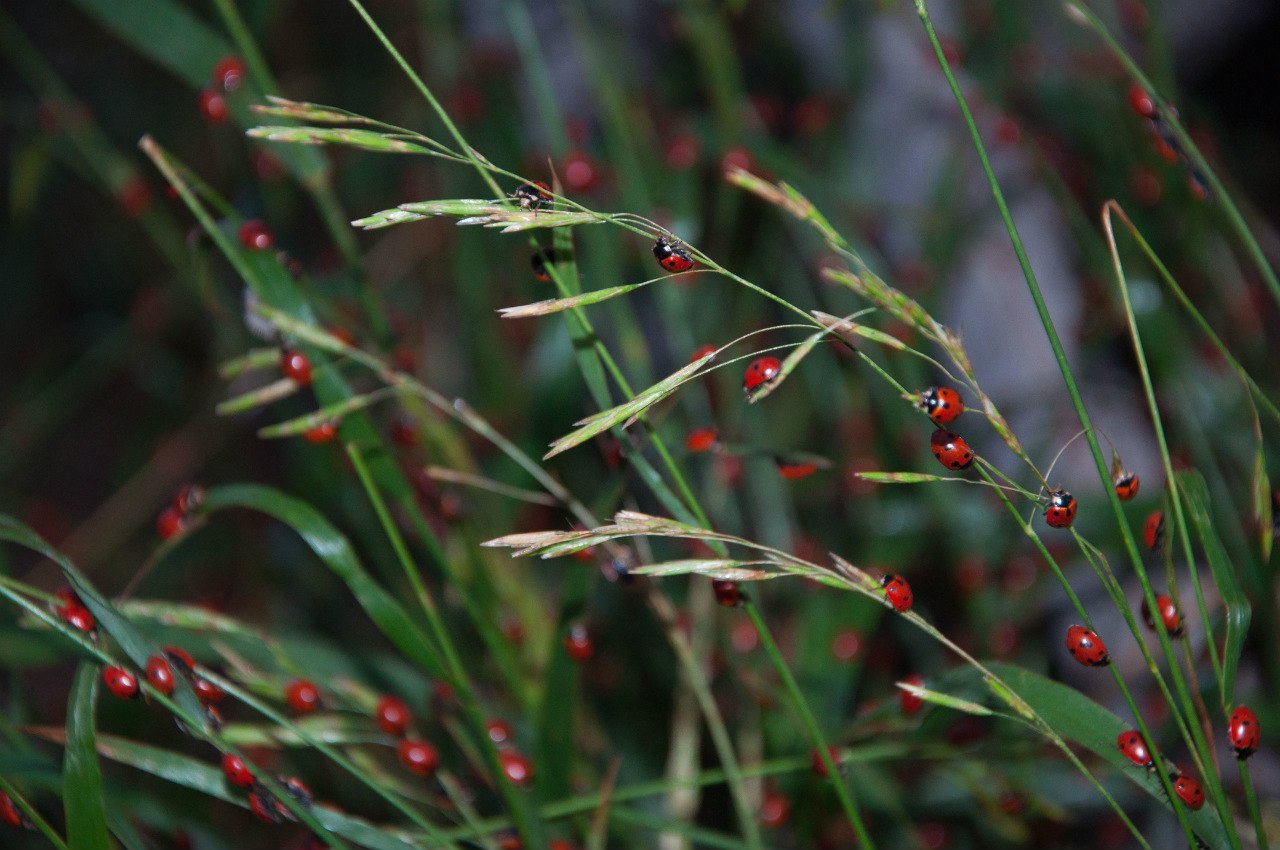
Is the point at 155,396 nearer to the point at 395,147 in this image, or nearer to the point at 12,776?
the point at 12,776

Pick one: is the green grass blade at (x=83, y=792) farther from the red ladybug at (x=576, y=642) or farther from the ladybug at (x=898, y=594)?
the ladybug at (x=898, y=594)

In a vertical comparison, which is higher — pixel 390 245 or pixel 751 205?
pixel 390 245

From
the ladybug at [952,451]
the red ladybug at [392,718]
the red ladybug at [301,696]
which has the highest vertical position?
the ladybug at [952,451]

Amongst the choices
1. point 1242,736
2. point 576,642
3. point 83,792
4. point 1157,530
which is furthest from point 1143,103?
point 83,792

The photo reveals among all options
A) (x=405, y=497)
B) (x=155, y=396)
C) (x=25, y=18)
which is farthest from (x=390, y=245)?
(x=25, y=18)

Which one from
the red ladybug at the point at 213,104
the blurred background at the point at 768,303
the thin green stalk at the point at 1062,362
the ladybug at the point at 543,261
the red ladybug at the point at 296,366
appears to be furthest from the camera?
the blurred background at the point at 768,303

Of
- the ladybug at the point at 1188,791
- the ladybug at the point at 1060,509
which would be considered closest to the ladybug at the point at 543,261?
the ladybug at the point at 1060,509

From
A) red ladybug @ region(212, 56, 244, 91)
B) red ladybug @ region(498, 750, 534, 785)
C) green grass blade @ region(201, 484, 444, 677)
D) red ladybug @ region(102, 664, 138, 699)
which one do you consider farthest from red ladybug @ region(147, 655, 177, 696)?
red ladybug @ region(212, 56, 244, 91)
